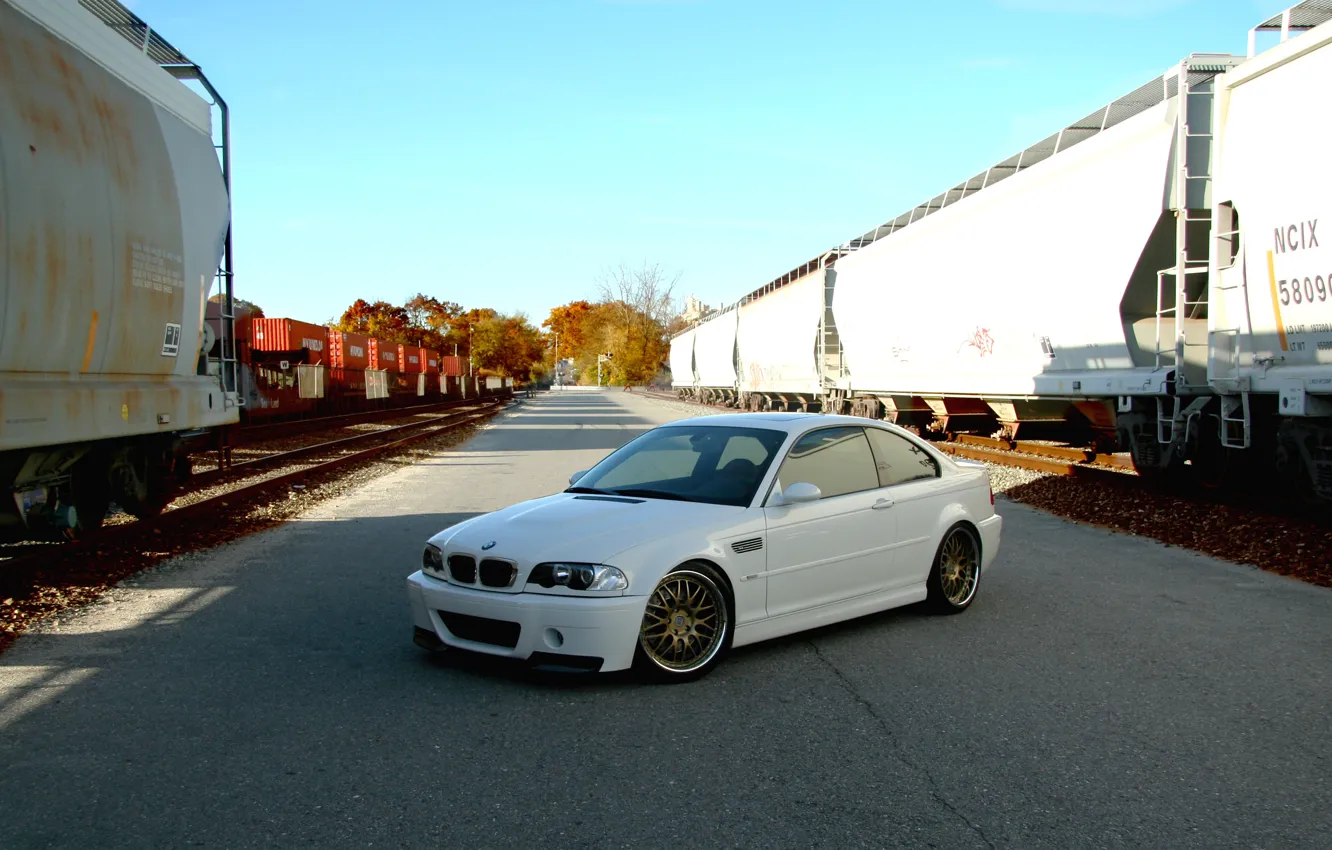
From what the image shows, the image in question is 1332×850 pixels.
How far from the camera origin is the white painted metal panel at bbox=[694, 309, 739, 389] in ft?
139

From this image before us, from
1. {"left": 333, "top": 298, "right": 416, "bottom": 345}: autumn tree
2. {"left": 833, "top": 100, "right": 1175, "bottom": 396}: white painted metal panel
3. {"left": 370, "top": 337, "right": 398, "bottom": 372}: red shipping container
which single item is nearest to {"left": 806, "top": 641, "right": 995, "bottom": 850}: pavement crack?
{"left": 833, "top": 100, "right": 1175, "bottom": 396}: white painted metal panel

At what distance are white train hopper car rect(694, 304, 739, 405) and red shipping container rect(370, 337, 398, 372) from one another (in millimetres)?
14756

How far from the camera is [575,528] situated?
527 centimetres

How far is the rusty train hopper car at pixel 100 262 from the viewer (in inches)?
258

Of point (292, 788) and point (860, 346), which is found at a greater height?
point (860, 346)

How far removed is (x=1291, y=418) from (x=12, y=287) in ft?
33.4

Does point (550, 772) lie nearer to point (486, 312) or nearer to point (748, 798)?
point (748, 798)

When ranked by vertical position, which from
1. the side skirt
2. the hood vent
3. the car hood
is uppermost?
the hood vent

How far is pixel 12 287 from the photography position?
251 inches

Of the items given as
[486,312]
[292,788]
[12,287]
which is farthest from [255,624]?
[486,312]

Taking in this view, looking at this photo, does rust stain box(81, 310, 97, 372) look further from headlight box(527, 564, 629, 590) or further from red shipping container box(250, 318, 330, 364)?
red shipping container box(250, 318, 330, 364)

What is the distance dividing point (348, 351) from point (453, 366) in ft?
115

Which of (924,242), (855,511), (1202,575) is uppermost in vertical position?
(924,242)

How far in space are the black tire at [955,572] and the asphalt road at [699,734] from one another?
0.40ft
